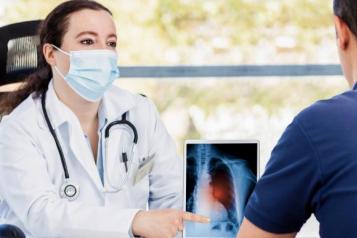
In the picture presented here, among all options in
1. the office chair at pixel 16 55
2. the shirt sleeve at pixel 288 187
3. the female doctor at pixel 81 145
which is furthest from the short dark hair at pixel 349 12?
the office chair at pixel 16 55

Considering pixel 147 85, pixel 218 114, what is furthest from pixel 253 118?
pixel 147 85

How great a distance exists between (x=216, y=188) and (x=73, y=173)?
0.43 m

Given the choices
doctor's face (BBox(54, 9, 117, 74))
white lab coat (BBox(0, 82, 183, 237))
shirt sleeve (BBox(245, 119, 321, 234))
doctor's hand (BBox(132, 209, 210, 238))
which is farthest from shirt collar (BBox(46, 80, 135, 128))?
shirt sleeve (BBox(245, 119, 321, 234))

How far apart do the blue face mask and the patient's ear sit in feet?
3.21

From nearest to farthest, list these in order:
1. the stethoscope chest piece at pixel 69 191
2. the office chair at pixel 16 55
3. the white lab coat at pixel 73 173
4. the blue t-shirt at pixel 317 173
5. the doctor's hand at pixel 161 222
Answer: the blue t-shirt at pixel 317 173 → the doctor's hand at pixel 161 222 → the white lab coat at pixel 73 173 → the stethoscope chest piece at pixel 69 191 → the office chair at pixel 16 55

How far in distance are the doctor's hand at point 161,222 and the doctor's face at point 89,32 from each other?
0.53 m

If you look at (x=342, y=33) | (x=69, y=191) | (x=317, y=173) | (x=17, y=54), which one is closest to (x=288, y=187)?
(x=317, y=173)

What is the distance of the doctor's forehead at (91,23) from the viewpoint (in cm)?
190

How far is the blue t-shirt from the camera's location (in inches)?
39.8

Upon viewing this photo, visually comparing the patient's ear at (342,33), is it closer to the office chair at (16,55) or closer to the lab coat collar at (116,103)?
the lab coat collar at (116,103)

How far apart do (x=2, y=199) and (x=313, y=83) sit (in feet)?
9.49

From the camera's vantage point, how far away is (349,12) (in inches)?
41.0

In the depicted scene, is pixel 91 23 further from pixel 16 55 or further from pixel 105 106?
pixel 16 55

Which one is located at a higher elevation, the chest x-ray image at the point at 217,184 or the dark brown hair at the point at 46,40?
the dark brown hair at the point at 46,40
